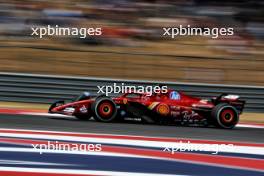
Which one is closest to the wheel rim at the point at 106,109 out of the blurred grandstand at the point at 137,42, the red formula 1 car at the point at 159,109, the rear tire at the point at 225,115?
the red formula 1 car at the point at 159,109

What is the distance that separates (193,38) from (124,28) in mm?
Answer: 1802

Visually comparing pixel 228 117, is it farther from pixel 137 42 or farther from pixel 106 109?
pixel 137 42

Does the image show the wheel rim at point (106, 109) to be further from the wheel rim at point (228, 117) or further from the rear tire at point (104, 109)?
the wheel rim at point (228, 117)

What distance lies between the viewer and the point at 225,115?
9117 millimetres

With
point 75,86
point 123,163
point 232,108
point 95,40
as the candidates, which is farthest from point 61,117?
point 95,40

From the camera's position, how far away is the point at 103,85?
11586mm

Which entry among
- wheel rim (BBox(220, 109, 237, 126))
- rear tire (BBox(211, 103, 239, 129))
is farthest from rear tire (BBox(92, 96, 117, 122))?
wheel rim (BBox(220, 109, 237, 126))

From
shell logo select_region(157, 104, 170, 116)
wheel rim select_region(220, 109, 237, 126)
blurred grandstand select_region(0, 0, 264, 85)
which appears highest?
blurred grandstand select_region(0, 0, 264, 85)

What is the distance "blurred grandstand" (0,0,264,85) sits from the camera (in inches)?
504

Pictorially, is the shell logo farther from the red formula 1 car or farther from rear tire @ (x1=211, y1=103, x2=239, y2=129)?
rear tire @ (x1=211, y1=103, x2=239, y2=129)

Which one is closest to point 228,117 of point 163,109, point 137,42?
point 163,109

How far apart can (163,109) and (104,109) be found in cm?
93

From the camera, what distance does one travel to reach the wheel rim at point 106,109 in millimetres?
8734

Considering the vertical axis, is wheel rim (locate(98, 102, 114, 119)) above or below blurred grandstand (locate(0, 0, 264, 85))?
below
